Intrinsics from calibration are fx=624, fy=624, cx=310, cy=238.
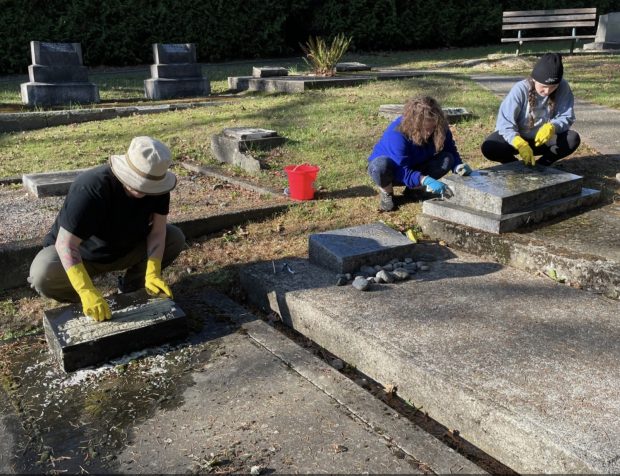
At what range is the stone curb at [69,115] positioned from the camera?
8.12 meters

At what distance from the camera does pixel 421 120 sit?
14.2ft

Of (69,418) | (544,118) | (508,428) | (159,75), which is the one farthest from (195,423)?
(159,75)

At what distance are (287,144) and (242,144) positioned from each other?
584 mm

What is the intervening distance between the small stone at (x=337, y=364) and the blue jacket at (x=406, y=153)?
1.92m

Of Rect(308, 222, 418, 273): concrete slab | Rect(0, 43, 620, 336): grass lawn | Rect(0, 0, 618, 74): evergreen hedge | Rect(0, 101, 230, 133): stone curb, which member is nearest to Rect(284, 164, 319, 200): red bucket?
Rect(0, 43, 620, 336): grass lawn

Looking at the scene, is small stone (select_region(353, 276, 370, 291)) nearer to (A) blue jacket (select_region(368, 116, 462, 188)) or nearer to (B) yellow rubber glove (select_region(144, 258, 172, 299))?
(B) yellow rubber glove (select_region(144, 258, 172, 299))

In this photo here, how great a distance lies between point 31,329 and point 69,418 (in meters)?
1.11

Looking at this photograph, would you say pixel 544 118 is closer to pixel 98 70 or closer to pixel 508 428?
pixel 508 428

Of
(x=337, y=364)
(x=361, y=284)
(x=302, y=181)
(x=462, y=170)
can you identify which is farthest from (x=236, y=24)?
(x=337, y=364)

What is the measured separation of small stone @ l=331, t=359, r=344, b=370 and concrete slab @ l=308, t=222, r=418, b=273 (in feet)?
2.20

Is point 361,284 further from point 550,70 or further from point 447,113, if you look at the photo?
point 447,113

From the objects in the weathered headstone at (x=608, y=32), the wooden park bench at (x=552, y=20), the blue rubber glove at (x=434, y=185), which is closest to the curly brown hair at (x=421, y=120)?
the blue rubber glove at (x=434, y=185)

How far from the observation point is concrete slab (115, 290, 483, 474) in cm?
211

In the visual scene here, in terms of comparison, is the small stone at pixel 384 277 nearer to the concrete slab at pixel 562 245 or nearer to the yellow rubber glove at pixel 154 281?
the concrete slab at pixel 562 245
